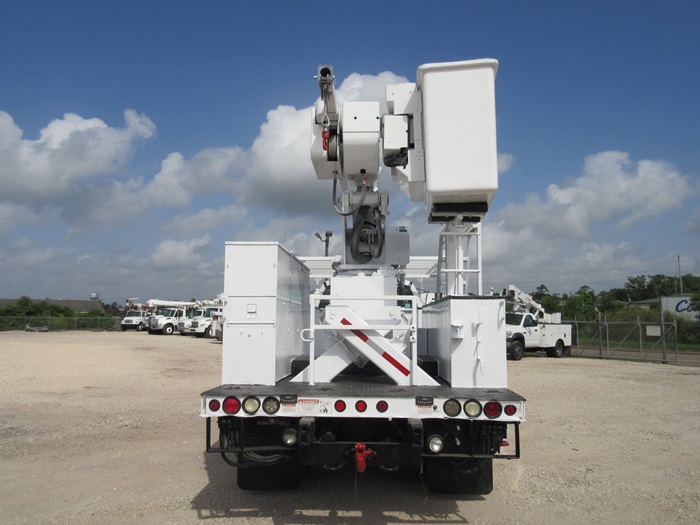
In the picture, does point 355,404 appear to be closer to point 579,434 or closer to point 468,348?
point 468,348

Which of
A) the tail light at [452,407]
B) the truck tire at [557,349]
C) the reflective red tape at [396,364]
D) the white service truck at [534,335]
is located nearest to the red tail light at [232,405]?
the reflective red tape at [396,364]

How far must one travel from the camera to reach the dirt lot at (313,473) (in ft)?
16.9

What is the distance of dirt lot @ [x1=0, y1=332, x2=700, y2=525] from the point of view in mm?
5160

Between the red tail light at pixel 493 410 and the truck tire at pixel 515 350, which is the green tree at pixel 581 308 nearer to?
the truck tire at pixel 515 350

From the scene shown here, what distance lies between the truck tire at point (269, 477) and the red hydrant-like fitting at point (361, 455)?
131 centimetres

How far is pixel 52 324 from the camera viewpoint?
50.1 meters

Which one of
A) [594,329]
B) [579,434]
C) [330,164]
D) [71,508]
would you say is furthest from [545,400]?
[594,329]

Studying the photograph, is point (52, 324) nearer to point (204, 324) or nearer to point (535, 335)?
point (204, 324)

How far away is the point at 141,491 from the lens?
19.0 ft

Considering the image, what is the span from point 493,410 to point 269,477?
2.39m

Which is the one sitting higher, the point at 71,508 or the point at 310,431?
the point at 310,431

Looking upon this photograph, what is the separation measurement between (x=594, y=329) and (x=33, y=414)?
26137 mm

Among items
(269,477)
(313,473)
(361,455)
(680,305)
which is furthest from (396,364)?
(680,305)

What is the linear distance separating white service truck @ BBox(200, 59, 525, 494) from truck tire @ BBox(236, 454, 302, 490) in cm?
2
